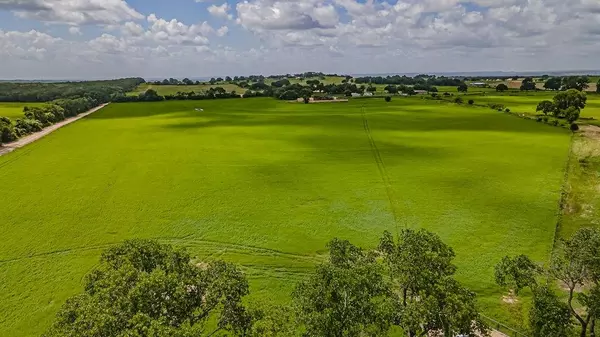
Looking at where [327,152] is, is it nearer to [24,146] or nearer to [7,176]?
[7,176]

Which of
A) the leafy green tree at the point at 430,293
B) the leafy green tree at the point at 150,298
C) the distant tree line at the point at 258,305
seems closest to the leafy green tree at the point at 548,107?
the leafy green tree at the point at 430,293

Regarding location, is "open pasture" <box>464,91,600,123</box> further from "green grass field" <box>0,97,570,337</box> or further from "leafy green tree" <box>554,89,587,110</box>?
"green grass field" <box>0,97,570,337</box>

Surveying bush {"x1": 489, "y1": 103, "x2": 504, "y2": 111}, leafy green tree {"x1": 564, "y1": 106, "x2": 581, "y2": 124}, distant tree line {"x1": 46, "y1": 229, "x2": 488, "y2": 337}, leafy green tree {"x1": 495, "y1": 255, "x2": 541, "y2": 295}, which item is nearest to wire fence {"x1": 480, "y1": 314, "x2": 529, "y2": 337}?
leafy green tree {"x1": 495, "y1": 255, "x2": 541, "y2": 295}

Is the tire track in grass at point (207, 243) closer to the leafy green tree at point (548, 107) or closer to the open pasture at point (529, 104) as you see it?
the open pasture at point (529, 104)

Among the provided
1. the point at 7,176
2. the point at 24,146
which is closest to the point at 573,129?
the point at 7,176

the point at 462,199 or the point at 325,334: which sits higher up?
the point at 325,334

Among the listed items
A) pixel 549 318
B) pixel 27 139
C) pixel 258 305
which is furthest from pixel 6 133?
pixel 549 318
